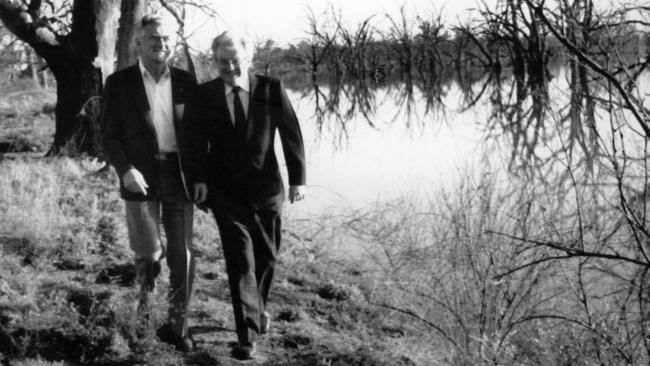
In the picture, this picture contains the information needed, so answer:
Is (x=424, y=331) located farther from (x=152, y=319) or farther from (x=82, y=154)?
(x=82, y=154)

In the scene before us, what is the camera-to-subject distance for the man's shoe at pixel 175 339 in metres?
4.48

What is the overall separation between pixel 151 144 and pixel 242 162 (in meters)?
0.54

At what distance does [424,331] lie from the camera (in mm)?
5578

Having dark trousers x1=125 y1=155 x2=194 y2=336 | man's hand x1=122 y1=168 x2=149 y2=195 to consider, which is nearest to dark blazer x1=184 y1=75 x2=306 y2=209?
dark trousers x1=125 y1=155 x2=194 y2=336

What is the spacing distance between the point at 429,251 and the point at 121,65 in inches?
182

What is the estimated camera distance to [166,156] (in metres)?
4.26

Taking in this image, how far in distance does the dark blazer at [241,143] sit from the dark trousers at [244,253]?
0.24 ft

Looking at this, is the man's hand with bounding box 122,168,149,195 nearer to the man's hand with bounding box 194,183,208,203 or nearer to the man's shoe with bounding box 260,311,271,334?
the man's hand with bounding box 194,183,208,203

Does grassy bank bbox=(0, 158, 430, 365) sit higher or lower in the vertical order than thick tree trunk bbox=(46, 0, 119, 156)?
lower

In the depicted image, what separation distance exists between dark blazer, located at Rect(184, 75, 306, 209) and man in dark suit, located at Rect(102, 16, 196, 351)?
0.12 metres

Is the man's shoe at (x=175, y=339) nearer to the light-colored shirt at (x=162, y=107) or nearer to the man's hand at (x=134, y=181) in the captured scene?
the man's hand at (x=134, y=181)

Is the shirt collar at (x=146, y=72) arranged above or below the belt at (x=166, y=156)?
above

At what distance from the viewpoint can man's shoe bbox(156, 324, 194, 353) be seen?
448 cm

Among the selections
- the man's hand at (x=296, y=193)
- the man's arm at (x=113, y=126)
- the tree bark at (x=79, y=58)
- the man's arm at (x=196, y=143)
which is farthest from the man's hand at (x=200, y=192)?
the tree bark at (x=79, y=58)
